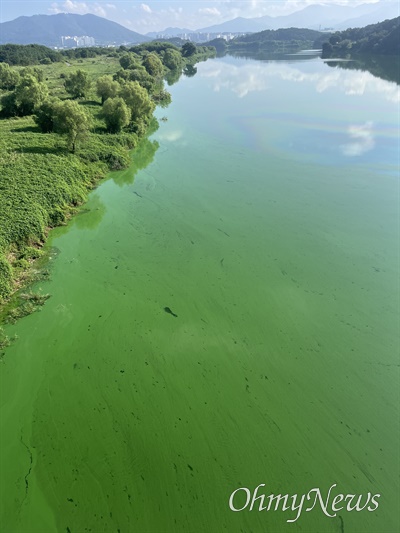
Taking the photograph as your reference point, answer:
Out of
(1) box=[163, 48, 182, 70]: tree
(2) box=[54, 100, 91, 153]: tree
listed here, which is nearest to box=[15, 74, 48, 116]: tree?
(2) box=[54, 100, 91, 153]: tree

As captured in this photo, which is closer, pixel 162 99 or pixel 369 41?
pixel 162 99

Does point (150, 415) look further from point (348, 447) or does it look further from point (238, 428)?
point (348, 447)

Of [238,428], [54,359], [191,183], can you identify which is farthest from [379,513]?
[191,183]

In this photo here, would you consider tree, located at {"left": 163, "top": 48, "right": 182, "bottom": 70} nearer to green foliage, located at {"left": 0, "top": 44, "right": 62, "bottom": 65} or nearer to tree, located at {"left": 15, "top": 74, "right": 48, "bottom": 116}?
green foliage, located at {"left": 0, "top": 44, "right": 62, "bottom": 65}

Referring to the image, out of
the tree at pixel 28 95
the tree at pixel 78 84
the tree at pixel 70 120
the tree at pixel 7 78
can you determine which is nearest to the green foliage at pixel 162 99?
the tree at pixel 78 84

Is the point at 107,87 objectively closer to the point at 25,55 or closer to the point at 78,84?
the point at 78,84

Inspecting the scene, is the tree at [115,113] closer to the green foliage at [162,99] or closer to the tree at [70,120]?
the tree at [70,120]

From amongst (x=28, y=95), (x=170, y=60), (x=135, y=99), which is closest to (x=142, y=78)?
(x=135, y=99)
